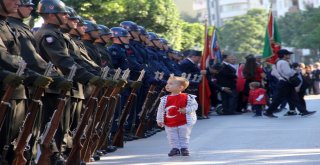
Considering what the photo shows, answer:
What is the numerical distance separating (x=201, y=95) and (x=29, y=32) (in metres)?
15.5

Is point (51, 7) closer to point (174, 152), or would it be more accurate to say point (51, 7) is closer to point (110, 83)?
point (110, 83)

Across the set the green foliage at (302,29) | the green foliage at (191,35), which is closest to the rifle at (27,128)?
the green foliage at (191,35)

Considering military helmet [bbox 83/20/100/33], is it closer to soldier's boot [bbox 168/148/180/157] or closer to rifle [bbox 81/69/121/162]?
rifle [bbox 81/69/121/162]

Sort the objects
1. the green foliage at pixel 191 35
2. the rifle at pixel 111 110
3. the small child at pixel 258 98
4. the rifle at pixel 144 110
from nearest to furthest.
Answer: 1. the rifle at pixel 111 110
2. the rifle at pixel 144 110
3. the small child at pixel 258 98
4. the green foliage at pixel 191 35

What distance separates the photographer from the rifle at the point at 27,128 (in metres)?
9.14

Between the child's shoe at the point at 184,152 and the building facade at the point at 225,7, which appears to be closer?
the child's shoe at the point at 184,152

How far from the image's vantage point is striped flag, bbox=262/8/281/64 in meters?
29.1

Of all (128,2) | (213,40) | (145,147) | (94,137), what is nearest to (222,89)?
(213,40)

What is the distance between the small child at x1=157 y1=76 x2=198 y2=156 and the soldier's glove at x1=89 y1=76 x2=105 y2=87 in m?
2.01

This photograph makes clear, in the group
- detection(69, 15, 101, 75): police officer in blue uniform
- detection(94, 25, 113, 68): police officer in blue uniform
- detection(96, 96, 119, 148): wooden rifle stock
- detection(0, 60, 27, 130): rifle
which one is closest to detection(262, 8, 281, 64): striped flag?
detection(94, 25, 113, 68): police officer in blue uniform

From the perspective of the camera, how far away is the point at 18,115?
9219 mm

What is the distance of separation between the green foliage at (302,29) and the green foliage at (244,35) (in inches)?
300

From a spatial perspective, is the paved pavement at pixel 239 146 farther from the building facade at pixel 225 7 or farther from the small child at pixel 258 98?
the building facade at pixel 225 7

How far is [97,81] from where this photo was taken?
11188 millimetres
